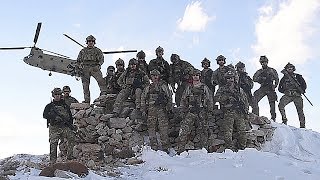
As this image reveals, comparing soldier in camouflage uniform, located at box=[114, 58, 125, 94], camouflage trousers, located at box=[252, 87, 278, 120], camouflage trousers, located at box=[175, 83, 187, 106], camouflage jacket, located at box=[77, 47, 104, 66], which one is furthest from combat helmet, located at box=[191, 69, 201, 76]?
camouflage jacket, located at box=[77, 47, 104, 66]

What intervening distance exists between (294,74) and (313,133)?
6.26 ft

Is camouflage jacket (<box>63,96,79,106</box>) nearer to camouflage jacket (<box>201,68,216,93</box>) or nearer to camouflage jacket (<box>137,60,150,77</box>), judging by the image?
camouflage jacket (<box>137,60,150,77</box>)

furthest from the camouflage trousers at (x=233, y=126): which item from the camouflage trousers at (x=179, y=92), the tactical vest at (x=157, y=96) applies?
the camouflage trousers at (x=179, y=92)

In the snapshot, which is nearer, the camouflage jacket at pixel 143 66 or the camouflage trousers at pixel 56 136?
the camouflage trousers at pixel 56 136

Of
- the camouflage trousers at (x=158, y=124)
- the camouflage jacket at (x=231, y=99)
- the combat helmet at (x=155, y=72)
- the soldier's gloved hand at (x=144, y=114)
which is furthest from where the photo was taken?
the soldier's gloved hand at (x=144, y=114)

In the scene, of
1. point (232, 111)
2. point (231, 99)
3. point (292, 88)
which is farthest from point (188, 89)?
point (292, 88)

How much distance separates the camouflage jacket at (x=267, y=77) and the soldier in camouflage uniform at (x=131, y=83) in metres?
3.61

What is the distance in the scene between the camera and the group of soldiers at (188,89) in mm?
11578

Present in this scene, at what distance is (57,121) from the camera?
11.0 m

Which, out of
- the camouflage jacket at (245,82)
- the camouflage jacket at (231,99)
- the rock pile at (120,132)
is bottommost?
the rock pile at (120,132)

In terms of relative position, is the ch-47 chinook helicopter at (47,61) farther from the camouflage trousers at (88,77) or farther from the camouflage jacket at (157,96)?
the camouflage jacket at (157,96)

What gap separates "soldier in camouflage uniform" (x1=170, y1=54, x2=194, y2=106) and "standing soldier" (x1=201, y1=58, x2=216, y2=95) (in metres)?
0.50

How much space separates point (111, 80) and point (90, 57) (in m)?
0.96

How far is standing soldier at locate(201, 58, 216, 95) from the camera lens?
13.4 meters
